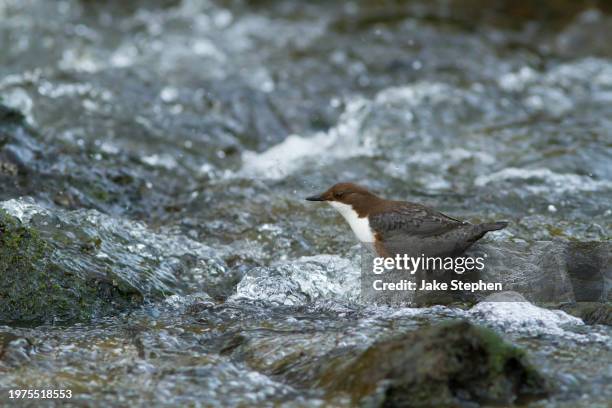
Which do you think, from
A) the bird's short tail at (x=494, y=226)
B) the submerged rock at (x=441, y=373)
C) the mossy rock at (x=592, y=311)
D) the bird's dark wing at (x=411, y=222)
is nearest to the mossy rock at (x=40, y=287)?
the bird's dark wing at (x=411, y=222)

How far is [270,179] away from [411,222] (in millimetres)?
2451

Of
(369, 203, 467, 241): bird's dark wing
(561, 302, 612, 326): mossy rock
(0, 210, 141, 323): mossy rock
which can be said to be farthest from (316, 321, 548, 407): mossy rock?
(0, 210, 141, 323): mossy rock

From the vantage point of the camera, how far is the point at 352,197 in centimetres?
538

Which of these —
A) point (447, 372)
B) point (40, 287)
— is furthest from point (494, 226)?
point (40, 287)

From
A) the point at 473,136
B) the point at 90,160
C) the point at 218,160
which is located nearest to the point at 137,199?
the point at 90,160

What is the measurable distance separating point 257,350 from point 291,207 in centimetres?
264

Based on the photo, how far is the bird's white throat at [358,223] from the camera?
205 inches

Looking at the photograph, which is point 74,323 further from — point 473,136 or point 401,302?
point 473,136

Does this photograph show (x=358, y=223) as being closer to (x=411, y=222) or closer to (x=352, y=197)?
(x=352, y=197)

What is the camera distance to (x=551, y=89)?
32.1ft

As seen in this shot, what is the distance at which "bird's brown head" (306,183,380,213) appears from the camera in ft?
17.5

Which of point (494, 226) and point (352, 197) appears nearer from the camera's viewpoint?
point (494, 226)

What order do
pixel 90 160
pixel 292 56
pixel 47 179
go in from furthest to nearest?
pixel 292 56 → pixel 90 160 → pixel 47 179

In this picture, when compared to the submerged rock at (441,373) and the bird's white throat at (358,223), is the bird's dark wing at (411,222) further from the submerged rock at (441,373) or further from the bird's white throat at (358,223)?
the submerged rock at (441,373)
